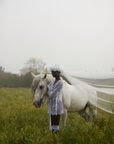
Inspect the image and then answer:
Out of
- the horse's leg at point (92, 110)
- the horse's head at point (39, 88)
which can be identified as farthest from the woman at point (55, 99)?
the horse's leg at point (92, 110)

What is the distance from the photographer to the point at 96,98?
3.25 m

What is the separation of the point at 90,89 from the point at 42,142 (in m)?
1.91

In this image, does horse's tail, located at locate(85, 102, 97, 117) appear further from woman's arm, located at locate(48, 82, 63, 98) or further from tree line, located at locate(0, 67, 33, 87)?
tree line, located at locate(0, 67, 33, 87)

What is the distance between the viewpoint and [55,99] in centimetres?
240

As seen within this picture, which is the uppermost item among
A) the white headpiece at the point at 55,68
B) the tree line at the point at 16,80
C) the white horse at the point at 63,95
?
the white headpiece at the point at 55,68

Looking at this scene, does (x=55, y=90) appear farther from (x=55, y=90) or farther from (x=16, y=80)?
(x=16, y=80)

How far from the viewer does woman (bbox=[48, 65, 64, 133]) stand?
234 centimetres

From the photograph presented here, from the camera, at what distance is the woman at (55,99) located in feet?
7.69

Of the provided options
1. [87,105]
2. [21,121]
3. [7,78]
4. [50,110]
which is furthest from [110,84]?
[7,78]

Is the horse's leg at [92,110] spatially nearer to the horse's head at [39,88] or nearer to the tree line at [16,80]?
the horse's head at [39,88]

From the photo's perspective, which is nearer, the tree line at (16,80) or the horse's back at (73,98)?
the horse's back at (73,98)

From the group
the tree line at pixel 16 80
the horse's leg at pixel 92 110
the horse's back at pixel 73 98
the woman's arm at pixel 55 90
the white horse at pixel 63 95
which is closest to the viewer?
the woman's arm at pixel 55 90

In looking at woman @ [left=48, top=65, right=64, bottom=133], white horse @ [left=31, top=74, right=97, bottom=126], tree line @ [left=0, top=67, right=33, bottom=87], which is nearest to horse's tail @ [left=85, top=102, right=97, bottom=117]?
white horse @ [left=31, top=74, right=97, bottom=126]

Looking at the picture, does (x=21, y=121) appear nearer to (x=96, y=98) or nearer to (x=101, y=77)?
(x=96, y=98)
